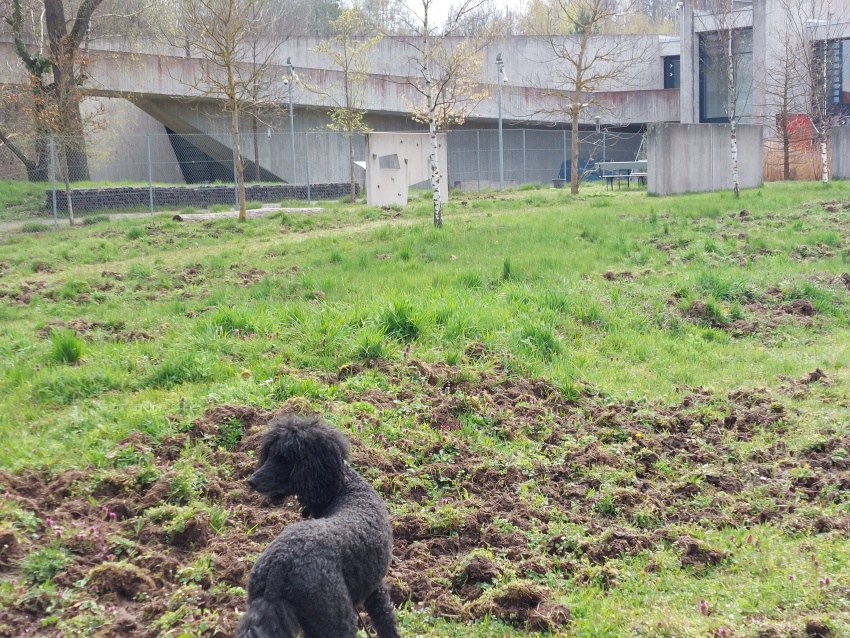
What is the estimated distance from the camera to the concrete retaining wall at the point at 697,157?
78.3 feet

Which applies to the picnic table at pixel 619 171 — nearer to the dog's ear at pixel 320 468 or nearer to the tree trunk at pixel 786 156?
the tree trunk at pixel 786 156

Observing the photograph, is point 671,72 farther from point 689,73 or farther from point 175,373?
point 175,373

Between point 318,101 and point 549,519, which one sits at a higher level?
point 318,101

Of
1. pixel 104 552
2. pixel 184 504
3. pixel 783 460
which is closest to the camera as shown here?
pixel 104 552

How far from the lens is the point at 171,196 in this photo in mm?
24078

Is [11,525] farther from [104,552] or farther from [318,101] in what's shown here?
[318,101]

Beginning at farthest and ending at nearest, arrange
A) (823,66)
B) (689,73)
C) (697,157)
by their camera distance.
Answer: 1. (689,73)
2. (823,66)
3. (697,157)

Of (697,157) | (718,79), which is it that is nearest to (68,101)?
(697,157)

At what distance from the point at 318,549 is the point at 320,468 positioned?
0.55 meters

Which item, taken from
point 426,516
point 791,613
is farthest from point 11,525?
point 791,613

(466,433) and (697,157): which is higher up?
(697,157)

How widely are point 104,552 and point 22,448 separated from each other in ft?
5.02

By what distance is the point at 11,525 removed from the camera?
4656 millimetres

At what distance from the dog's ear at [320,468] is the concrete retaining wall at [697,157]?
21.7 meters
